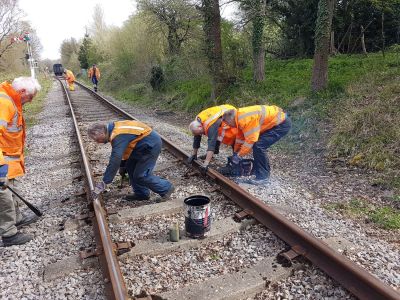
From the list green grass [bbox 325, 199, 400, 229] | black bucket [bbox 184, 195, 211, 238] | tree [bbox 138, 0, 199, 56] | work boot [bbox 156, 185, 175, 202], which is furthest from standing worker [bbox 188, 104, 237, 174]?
tree [bbox 138, 0, 199, 56]

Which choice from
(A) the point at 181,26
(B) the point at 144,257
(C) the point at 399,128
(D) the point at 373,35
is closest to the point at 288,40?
(D) the point at 373,35

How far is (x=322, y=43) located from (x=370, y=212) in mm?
5789

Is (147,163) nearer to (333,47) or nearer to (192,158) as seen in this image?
(192,158)

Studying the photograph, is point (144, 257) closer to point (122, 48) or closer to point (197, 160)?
point (197, 160)

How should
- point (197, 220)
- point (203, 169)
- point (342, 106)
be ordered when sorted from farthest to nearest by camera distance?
point (342, 106) < point (203, 169) < point (197, 220)

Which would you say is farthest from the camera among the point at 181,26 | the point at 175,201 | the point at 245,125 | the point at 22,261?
the point at 181,26

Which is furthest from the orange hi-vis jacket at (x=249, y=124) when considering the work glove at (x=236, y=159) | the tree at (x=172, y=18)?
the tree at (x=172, y=18)

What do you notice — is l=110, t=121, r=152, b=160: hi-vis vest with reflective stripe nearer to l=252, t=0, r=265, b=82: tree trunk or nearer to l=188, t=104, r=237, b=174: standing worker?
l=188, t=104, r=237, b=174: standing worker

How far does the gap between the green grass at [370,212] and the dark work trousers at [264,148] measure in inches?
47.5

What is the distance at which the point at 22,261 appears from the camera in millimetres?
3725

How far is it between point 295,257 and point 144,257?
4.88 ft

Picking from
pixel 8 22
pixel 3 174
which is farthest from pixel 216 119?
pixel 8 22

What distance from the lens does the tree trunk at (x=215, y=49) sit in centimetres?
1185

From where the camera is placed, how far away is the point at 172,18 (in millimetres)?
19500
